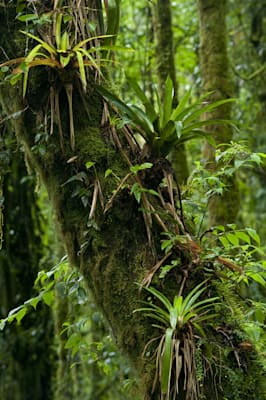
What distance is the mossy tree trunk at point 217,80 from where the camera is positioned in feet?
10.5

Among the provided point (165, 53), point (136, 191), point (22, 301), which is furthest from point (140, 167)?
point (22, 301)

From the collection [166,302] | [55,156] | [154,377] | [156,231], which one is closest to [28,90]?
[55,156]

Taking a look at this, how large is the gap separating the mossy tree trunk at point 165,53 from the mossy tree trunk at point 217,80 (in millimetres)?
228

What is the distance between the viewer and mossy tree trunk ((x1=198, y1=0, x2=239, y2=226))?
3.19 metres

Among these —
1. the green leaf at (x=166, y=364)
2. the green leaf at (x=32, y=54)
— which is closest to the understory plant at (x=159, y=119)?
the green leaf at (x=32, y=54)

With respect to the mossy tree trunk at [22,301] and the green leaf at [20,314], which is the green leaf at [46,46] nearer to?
the green leaf at [20,314]

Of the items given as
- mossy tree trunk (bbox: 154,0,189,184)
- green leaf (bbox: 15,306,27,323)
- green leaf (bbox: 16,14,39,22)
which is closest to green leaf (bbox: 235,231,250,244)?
green leaf (bbox: 15,306,27,323)

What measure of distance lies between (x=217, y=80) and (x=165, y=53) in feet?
1.61

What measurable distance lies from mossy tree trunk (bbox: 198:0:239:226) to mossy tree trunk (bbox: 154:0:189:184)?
228 mm

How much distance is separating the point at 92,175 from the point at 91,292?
1.38 feet

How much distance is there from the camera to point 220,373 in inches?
67.5

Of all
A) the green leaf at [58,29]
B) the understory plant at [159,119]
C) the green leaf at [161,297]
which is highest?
the green leaf at [58,29]

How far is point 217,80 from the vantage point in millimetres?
3330

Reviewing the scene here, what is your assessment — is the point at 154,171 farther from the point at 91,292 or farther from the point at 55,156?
the point at 91,292
